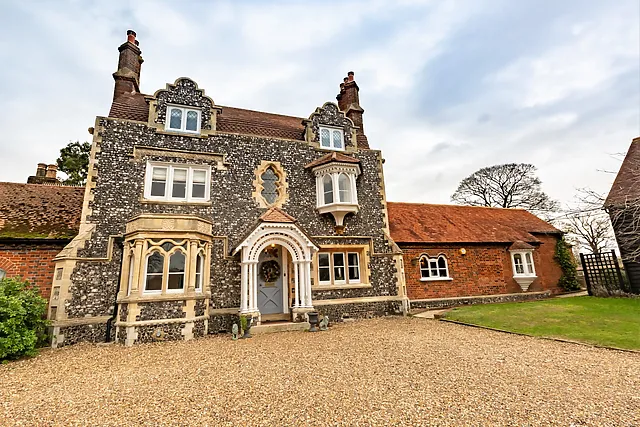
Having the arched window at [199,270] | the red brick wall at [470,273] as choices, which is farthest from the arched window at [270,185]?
the red brick wall at [470,273]

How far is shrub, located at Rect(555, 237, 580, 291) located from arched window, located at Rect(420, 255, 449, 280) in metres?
8.57

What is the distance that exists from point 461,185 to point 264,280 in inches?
1219

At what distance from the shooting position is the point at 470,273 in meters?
16.7

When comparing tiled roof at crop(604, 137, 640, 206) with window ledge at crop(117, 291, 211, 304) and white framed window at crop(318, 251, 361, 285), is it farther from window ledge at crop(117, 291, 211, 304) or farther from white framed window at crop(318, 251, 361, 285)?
window ledge at crop(117, 291, 211, 304)

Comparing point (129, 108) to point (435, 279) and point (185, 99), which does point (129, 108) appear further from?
point (435, 279)

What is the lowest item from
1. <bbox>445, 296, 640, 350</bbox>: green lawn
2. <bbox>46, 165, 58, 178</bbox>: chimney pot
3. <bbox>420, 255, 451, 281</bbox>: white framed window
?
<bbox>445, 296, 640, 350</bbox>: green lawn

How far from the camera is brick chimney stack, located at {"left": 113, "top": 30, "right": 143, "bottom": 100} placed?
45.8 feet

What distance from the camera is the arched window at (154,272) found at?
10.4m

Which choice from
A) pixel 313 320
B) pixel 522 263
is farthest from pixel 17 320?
pixel 522 263

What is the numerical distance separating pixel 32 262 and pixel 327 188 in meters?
11.4

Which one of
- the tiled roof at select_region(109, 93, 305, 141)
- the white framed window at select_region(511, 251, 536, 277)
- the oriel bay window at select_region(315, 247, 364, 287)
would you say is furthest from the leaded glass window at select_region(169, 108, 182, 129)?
the white framed window at select_region(511, 251, 536, 277)

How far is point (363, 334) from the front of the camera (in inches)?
391

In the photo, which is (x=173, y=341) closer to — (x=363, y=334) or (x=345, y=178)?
(x=363, y=334)

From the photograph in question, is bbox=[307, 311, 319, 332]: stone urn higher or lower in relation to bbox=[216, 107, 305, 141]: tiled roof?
lower
